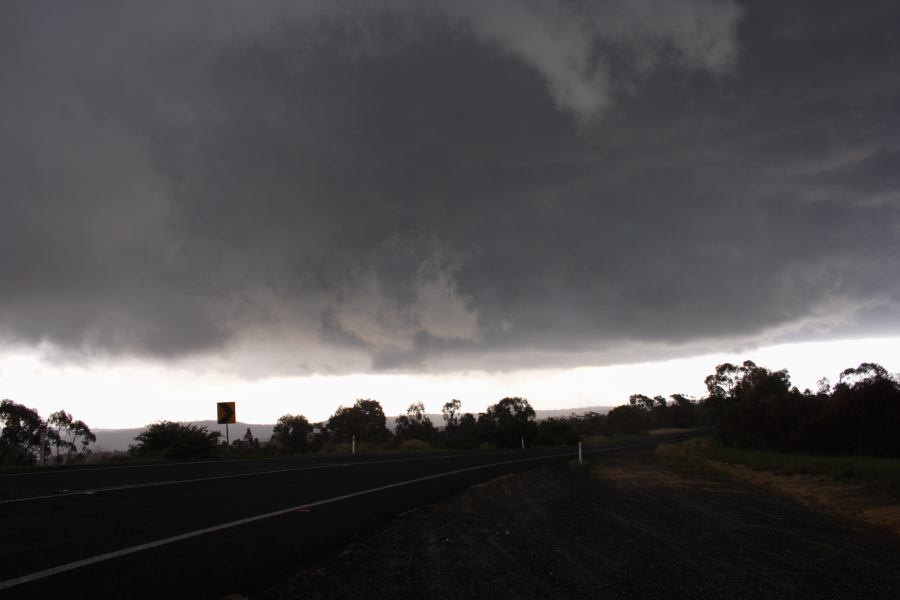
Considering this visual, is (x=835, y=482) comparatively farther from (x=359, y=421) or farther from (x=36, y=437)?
(x=359, y=421)

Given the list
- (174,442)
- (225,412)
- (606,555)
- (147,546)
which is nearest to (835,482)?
(606,555)

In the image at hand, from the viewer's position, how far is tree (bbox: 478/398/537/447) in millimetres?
54562

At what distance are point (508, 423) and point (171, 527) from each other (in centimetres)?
5421

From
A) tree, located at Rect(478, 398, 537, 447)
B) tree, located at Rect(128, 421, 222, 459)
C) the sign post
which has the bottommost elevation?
tree, located at Rect(478, 398, 537, 447)

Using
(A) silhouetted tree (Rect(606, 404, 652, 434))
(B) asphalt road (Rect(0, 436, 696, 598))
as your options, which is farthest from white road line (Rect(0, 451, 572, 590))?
(A) silhouetted tree (Rect(606, 404, 652, 434))

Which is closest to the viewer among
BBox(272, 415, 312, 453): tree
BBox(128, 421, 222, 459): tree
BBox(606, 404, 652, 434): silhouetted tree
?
BBox(128, 421, 222, 459): tree

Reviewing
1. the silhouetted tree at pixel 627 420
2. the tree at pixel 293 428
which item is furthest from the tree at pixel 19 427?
the silhouetted tree at pixel 627 420

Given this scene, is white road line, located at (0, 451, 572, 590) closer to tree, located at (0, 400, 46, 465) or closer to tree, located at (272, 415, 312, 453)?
tree, located at (0, 400, 46, 465)

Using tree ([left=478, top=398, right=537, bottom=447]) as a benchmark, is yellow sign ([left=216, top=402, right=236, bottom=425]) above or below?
above

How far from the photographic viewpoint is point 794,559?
21.1 feet

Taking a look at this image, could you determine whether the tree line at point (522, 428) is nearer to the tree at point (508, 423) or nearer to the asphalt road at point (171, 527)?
the tree at point (508, 423)

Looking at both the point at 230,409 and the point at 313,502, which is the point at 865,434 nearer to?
the point at 313,502

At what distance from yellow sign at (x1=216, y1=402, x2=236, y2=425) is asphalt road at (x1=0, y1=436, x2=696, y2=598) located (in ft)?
→ 44.6

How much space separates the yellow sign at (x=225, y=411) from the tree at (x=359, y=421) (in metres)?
38.5
